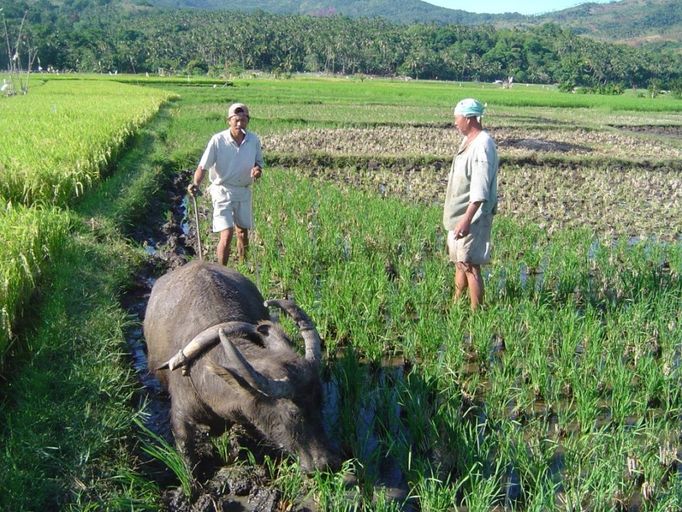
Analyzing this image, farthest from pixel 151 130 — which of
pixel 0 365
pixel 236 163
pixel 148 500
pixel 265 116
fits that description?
pixel 148 500

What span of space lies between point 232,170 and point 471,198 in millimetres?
2188

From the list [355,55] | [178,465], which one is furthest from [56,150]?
[355,55]

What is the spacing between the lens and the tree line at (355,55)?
217 ft

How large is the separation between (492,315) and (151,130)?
13848 millimetres

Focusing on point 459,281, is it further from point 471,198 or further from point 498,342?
point 471,198

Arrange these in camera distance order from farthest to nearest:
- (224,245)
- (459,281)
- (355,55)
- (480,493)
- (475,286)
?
(355,55)
(224,245)
(459,281)
(475,286)
(480,493)

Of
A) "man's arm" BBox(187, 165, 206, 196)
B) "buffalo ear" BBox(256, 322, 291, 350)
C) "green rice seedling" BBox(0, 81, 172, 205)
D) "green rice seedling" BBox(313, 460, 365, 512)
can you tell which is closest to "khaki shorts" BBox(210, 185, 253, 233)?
"man's arm" BBox(187, 165, 206, 196)

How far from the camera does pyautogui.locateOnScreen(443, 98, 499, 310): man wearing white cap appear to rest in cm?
459

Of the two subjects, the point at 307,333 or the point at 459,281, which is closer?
the point at 307,333

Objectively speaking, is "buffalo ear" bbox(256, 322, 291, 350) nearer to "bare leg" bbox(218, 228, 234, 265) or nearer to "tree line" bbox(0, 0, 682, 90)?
"bare leg" bbox(218, 228, 234, 265)

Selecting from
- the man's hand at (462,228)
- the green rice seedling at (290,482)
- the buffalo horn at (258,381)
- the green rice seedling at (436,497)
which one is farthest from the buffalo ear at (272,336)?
the man's hand at (462,228)

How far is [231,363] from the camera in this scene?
2889 mm

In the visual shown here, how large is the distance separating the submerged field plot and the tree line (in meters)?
57.5

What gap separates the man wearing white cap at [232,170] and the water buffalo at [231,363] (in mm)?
1742
